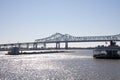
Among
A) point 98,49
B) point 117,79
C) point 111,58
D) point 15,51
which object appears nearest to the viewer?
point 117,79

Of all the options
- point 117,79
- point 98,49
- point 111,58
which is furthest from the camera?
point 98,49

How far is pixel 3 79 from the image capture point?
130 feet

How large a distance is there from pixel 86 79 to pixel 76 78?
1755mm

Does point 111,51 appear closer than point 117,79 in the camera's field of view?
No

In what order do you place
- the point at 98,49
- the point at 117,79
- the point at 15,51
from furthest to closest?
the point at 15,51
the point at 98,49
the point at 117,79

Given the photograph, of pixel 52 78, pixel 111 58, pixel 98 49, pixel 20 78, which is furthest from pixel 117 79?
pixel 98 49

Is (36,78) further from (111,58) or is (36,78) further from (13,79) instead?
(111,58)

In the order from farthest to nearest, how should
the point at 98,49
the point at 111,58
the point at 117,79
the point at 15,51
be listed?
the point at 15,51 → the point at 98,49 → the point at 111,58 → the point at 117,79

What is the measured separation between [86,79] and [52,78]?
5.07 meters

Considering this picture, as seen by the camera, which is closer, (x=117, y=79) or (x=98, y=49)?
(x=117, y=79)

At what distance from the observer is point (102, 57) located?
88312 millimetres

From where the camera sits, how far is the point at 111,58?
283 feet

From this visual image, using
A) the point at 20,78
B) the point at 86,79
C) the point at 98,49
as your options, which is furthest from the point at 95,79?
the point at 98,49

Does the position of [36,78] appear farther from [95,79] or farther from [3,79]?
[95,79]
